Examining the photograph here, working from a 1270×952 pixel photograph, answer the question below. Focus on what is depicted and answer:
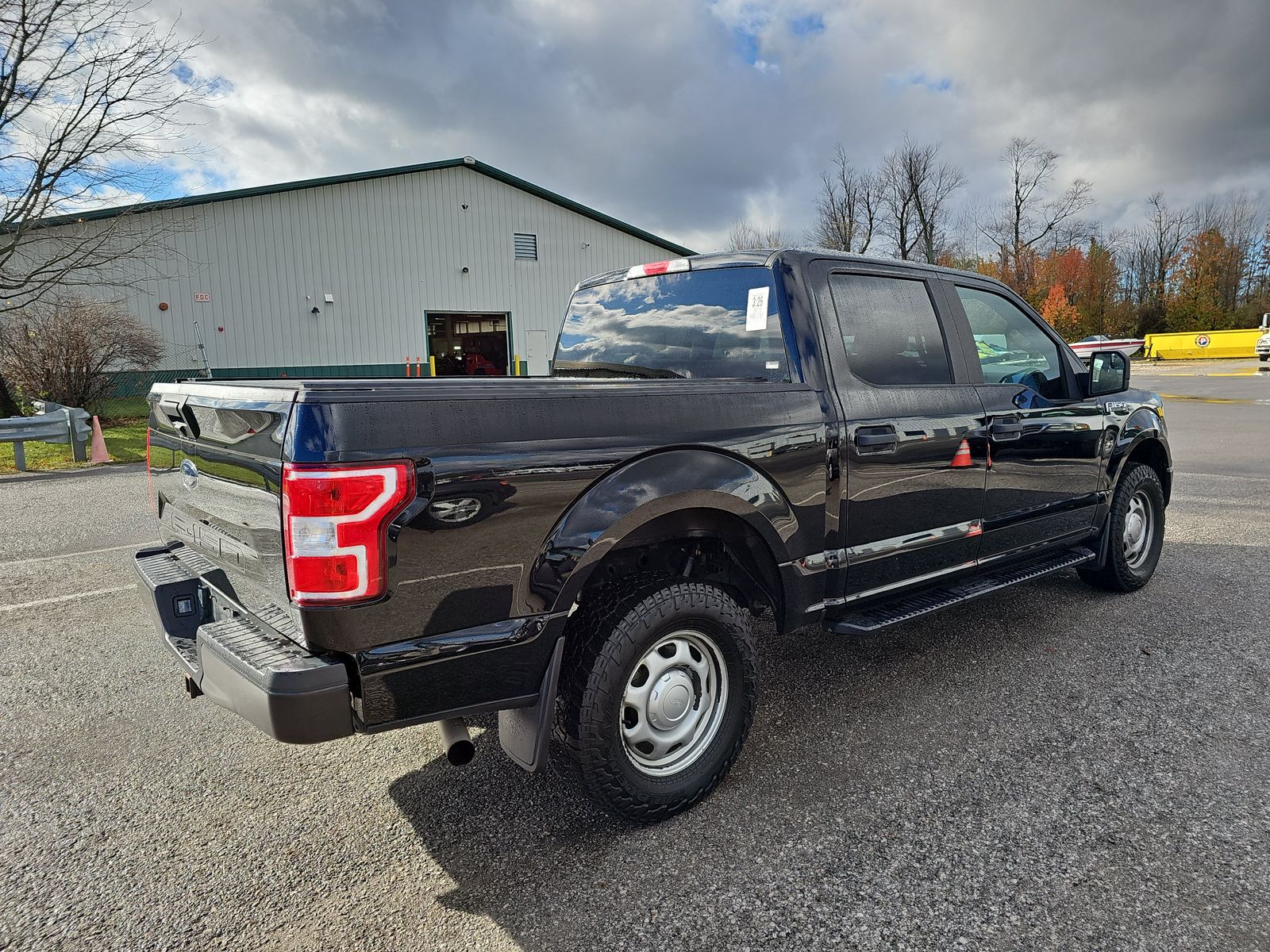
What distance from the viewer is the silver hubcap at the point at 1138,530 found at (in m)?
4.85

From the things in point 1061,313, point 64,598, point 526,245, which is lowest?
point 64,598

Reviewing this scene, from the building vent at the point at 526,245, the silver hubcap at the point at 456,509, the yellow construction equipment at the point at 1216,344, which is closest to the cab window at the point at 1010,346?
the silver hubcap at the point at 456,509

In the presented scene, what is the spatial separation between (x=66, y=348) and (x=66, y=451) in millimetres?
3066

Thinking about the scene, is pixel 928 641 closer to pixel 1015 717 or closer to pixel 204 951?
pixel 1015 717

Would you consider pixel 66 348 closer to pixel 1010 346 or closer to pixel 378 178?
pixel 378 178

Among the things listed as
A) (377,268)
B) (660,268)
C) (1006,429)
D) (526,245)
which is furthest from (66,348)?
(1006,429)

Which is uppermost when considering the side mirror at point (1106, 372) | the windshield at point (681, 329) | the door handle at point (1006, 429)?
the windshield at point (681, 329)

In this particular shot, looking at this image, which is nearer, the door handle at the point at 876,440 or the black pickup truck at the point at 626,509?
the black pickup truck at the point at 626,509

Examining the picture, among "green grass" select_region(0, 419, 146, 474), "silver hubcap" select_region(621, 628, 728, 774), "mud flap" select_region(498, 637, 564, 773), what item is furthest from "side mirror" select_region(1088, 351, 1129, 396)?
"green grass" select_region(0, 419, 146, 474)

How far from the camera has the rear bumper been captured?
1.90m

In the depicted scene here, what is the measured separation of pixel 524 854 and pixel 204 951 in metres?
0.88

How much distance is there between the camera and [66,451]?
41.2ft

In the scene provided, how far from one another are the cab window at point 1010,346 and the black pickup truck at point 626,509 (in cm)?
2

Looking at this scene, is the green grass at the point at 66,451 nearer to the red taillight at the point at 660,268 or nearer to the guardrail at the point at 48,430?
the guardrail at the point at 48,430
